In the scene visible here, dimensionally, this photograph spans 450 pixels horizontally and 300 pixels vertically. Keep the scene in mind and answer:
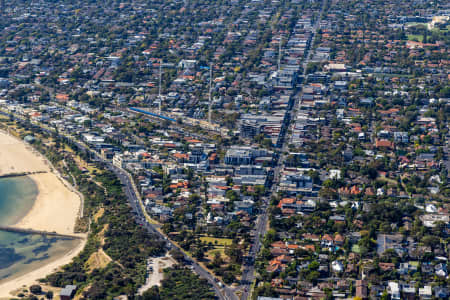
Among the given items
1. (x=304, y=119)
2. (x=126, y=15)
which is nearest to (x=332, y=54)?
(x=304, y=119)

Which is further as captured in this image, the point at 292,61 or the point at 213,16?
the point at 213,16

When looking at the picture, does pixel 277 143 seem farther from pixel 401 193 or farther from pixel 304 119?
pixel 401 193

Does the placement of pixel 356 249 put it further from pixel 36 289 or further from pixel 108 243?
pixel 36 289

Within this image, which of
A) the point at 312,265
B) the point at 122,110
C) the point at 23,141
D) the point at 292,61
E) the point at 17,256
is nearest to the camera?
the point at 312,265

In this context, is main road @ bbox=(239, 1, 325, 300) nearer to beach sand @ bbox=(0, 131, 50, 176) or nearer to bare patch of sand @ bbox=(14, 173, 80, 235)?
bare patch of sand @ bbox=(14, 173, 80, 235)

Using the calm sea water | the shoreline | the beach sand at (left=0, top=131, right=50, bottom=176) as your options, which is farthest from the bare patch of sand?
the shoreline

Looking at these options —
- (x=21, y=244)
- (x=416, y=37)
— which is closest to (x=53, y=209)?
(x=21, y=244)
